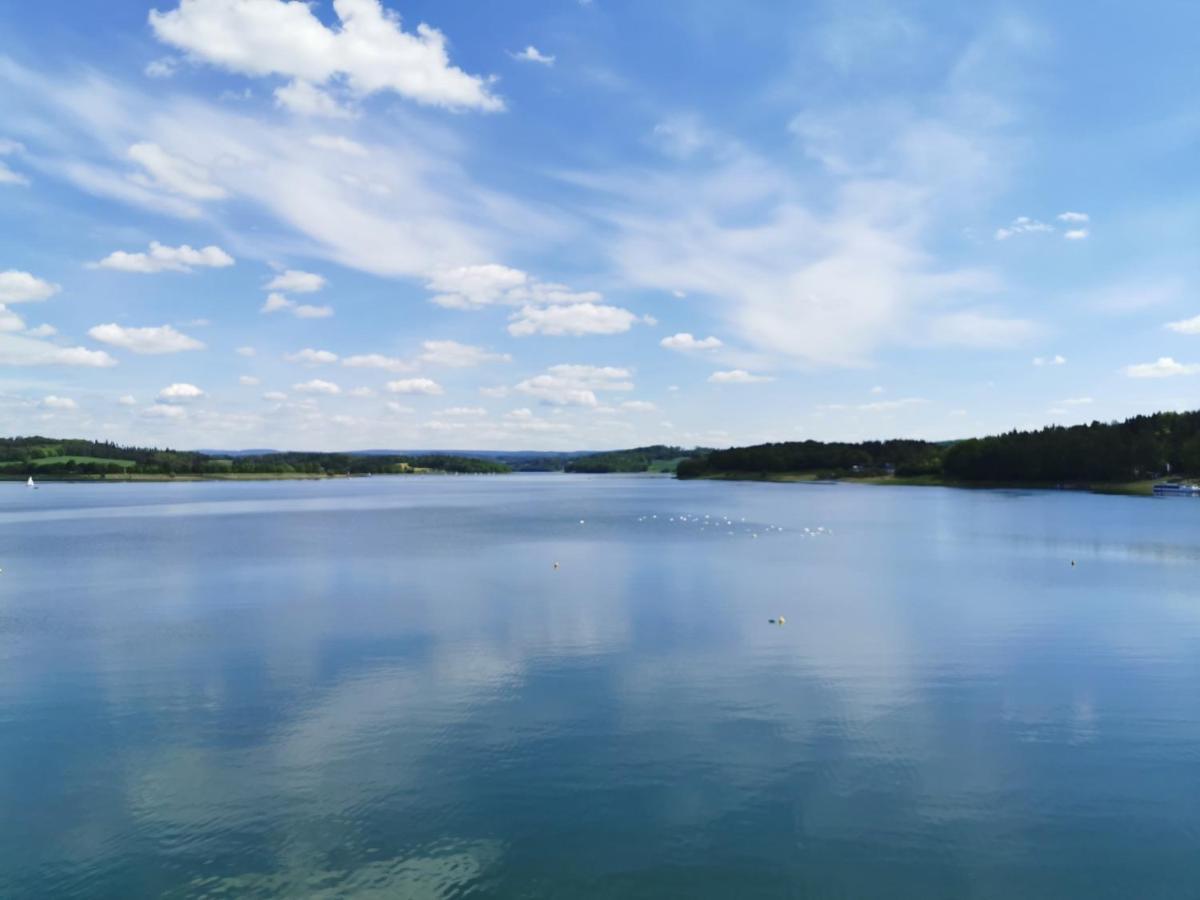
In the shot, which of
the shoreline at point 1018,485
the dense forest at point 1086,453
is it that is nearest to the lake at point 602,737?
the shoreline at point 1018,485

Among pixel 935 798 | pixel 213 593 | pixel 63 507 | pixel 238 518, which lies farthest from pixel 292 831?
pixel 63 507

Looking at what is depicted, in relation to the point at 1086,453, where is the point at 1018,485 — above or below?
below

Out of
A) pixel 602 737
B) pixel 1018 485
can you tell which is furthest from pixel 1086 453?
pixel 602 737

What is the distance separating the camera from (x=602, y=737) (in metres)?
18.6

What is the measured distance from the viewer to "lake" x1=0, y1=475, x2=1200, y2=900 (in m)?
13.1

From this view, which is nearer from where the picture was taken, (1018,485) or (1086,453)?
(1086,453)

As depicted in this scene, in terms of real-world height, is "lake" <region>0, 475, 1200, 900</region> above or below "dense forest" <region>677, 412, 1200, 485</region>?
below

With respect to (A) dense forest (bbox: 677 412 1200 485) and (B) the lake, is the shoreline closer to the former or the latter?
(A) dense forest (bbox: 677 412 1200 485)

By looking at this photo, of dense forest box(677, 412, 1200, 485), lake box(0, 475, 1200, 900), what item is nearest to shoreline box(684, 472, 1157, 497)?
dense forest box(677, 412, 1200, 485)

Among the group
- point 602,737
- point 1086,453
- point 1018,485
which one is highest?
point 1086,453

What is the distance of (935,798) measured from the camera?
1534 cm

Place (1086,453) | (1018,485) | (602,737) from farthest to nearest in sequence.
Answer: (1018,485), (1086,453), (602,737)

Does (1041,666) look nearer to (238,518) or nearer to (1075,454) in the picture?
(238,518)

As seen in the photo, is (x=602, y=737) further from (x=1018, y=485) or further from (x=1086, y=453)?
(x=1018, y=485)
